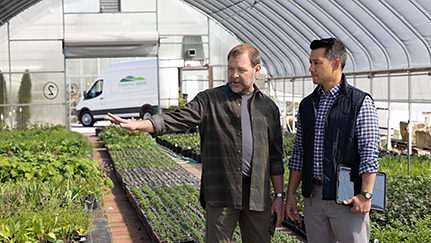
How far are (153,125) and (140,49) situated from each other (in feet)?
37.4

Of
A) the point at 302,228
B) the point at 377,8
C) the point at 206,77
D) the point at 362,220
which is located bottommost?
the point at 302,228

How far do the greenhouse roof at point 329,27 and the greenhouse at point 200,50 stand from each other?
28 mm

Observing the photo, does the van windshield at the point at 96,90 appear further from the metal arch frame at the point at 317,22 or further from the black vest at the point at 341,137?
the black vest at the point at 341,137

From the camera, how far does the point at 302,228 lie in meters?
3.94

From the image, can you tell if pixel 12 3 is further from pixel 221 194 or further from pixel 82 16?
pixel 221 194

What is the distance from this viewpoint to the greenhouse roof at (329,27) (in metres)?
8.04

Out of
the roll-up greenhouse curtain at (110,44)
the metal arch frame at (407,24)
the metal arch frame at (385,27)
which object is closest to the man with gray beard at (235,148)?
the metal arch frame at (407,24)

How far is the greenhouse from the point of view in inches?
335

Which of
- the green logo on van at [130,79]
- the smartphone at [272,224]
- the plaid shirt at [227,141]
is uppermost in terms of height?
the green logo on van at [130,79]

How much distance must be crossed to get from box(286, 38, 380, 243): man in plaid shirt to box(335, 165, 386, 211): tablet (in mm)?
29

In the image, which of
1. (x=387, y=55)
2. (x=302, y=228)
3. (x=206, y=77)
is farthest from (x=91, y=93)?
(x=302, y=228)

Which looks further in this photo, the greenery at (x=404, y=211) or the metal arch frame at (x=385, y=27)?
the metal arch frame at (x=385, y=27)

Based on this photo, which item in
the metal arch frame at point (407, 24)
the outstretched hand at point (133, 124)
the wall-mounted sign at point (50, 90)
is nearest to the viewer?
the outstretched hand at point (133, 124)

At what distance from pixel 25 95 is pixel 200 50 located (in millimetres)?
6011
